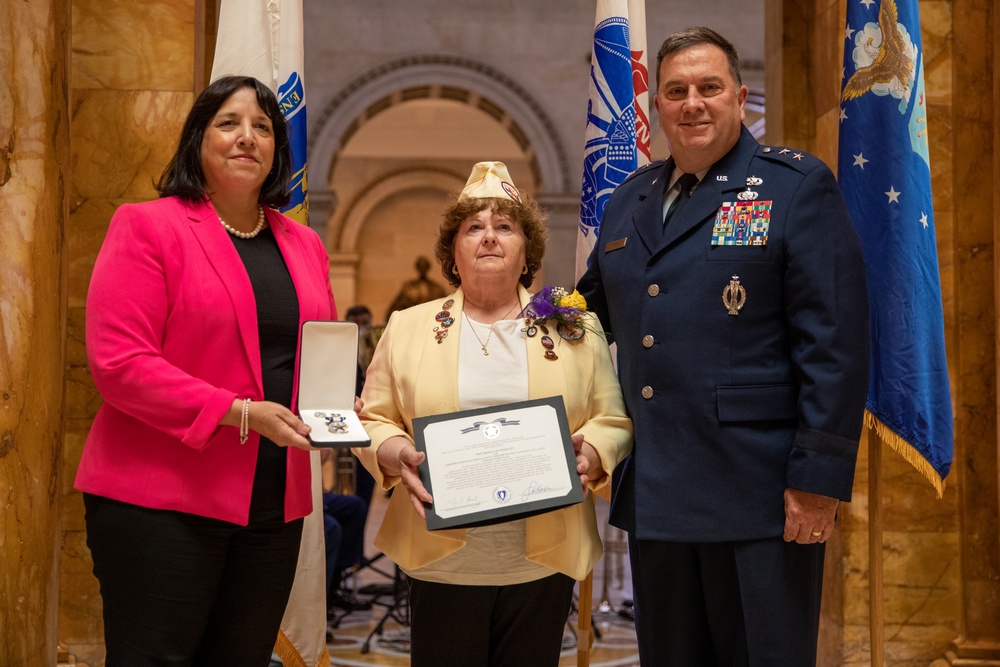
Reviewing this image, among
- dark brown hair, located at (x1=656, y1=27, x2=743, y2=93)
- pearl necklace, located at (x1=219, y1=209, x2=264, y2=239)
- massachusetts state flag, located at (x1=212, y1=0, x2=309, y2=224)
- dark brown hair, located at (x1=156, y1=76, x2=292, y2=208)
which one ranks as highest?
massachusetts state flag, located at (x1=212, y1=0, x2=309, y2=224)

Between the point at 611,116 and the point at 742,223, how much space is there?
6.35 ft

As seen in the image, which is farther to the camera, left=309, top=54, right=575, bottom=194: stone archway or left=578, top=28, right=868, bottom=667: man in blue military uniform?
left=309, top=54, right=575, bottom=194: stone archway

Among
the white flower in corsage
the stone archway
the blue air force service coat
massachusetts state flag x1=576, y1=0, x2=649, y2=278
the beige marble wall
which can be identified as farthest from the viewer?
the stone archway

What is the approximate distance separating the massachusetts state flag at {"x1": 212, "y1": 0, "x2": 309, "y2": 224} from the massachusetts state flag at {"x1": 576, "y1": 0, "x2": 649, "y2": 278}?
48.2 inches

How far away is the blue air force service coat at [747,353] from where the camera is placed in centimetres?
247

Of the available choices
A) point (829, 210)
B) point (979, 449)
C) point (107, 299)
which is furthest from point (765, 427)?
point (979, 449)

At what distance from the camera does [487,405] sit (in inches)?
108

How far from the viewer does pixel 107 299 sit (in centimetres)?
234

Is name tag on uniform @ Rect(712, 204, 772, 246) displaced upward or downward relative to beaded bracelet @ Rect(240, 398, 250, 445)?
upward

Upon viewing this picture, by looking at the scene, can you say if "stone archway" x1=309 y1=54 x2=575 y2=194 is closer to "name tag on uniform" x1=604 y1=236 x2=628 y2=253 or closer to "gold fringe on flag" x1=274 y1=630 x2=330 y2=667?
"gold fringe on flag" x1=274 y1=630 x2=330 y2=667

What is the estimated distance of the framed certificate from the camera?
2473mm

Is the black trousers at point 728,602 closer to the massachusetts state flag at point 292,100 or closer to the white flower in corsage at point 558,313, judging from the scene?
the white flower in corsage at point 558,313
